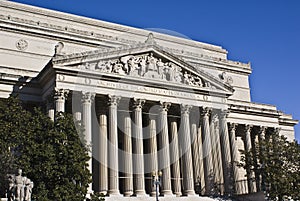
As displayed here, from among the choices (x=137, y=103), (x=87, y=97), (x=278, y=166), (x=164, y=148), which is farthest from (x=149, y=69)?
(x=278, y=166)

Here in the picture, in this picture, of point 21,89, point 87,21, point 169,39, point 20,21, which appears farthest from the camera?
point 169,39

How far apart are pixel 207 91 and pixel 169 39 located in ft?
73.8

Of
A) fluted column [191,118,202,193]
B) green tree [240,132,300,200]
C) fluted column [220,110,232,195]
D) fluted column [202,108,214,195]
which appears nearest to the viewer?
green tree [240,132,300,200]

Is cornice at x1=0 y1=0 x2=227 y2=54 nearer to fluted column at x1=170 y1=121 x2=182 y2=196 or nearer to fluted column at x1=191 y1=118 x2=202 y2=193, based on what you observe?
fluted column at x1=191 y1=118 x2=202 y2=193

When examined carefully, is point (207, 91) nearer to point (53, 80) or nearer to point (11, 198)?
point (53, 80)

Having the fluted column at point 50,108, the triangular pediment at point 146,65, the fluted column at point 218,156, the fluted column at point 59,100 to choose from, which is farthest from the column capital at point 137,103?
the fluted column at point 218,156

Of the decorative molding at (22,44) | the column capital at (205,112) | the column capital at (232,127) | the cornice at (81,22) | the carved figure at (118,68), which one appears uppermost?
the cornice at (81,22)

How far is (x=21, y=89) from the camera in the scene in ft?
140

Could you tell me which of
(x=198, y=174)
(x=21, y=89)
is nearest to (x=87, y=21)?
(x=21, y=89)

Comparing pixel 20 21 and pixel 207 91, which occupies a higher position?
pixel 20 21

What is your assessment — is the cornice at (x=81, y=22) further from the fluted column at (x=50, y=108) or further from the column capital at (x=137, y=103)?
the column capital at (x=137, y=103)

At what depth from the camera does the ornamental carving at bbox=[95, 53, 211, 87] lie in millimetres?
42134

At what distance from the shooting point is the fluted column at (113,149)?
3947cm

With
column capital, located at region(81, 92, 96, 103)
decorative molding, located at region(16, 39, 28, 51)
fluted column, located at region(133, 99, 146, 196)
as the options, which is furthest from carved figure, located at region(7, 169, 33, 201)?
decorative molding, located at region(16, 39, 28, 51)
